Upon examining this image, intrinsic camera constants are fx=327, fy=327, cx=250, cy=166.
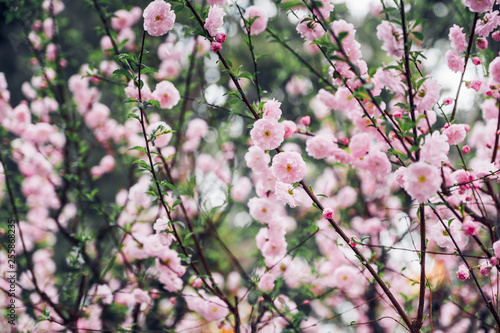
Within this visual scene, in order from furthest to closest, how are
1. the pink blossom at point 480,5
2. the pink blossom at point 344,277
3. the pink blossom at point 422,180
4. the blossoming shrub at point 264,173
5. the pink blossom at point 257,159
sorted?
the pink blossom at point 344,277 → the pink blossom at point 257,159 → the blossoming shrub at point 264,173 → the pink blossom at point 480,5 → the pink blossom at point 422,180

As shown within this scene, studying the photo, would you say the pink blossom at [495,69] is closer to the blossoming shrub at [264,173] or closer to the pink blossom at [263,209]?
the blossoming shrub at [264,173]

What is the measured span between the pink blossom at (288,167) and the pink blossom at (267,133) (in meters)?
0.06

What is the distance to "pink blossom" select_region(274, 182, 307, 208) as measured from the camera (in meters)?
1.36

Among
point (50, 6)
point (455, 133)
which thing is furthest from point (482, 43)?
point (50, 6)

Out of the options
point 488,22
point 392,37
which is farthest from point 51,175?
point 488,22

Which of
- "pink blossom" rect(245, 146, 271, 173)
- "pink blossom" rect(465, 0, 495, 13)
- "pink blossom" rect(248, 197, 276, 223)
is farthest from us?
"pink blossom" rect(248, 197, 276, 223)

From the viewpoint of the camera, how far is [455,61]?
1.45 metres

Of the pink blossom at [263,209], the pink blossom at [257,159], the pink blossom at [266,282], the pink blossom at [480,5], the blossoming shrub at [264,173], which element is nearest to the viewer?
the pink blossom at [480,5]

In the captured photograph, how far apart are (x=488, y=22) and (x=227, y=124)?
2046 mm

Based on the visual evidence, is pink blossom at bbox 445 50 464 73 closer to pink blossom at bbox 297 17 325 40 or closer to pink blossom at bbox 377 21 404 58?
pink blossom at bbox 377 21 404 58

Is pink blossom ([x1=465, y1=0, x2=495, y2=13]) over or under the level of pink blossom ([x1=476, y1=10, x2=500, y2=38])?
under

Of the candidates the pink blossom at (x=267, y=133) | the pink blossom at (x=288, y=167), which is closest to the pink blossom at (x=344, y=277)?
the pink blossom at (x=288, y=167)

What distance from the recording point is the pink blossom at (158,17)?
1.31 m

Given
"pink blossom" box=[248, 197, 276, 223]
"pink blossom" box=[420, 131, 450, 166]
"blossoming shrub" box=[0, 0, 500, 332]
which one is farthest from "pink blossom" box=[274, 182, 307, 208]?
"pink blossom" box=[420, 131, 450, 166]
